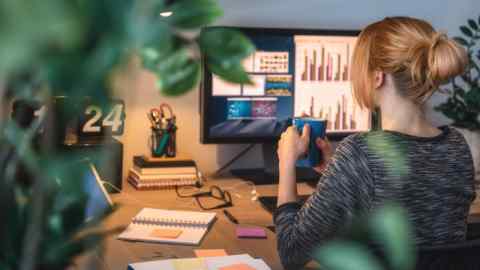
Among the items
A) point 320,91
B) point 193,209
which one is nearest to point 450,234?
point 193,209

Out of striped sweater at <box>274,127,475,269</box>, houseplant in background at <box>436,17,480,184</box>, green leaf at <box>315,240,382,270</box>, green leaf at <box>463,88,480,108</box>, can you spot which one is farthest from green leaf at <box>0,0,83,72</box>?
green leaf at <box>463,88,480,108</box>

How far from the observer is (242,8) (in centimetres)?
234

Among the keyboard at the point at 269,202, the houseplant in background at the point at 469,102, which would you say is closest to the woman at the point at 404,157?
the keyboard at the point at 269,202

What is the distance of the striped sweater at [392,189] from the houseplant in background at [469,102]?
34.7 inches

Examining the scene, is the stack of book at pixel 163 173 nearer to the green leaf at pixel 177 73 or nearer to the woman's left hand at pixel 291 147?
the woman's left hand at pixel 291 147

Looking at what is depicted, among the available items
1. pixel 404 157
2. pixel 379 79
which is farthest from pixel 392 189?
pixel 379 79

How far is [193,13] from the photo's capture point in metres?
0.42

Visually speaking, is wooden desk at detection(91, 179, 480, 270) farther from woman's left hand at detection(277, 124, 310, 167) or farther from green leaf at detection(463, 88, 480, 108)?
green leaf at detection(463, 88, 480, 108)

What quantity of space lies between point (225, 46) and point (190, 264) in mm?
1102

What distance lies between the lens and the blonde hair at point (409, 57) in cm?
145

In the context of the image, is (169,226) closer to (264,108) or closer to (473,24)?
(264,108)

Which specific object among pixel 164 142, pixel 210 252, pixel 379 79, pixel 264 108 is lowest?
pixel 210 252

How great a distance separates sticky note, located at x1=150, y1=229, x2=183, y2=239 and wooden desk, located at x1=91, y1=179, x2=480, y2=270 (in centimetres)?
4

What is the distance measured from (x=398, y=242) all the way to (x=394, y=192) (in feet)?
3.22
